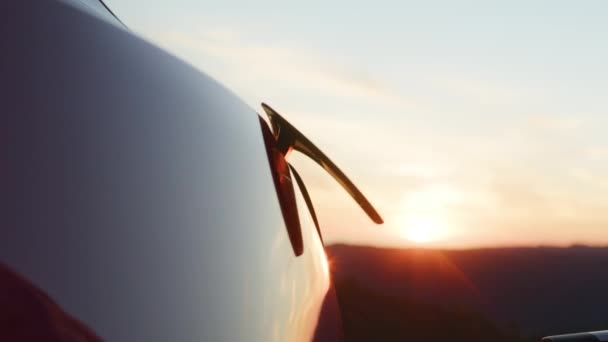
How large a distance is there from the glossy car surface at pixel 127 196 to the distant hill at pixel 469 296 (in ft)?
38.8

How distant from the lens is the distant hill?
16672mm

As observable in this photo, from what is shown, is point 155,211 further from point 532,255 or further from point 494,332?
point 532,255

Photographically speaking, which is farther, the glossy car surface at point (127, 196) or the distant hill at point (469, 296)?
the distant hill at point (469, 296)

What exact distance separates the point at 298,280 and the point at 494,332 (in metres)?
18.0

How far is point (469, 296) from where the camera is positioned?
19.9m

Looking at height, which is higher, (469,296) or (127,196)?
(469,296)

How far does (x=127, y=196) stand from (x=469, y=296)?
19785mm

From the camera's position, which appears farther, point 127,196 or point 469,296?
point 469,296

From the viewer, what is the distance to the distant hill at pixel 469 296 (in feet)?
54.7

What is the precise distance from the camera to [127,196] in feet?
2.90

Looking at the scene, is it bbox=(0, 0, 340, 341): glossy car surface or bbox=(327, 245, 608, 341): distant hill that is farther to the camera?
bbox=(327, 245, 608, 341): distant hill

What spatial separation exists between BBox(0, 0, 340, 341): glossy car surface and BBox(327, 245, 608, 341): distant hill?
1182 cm

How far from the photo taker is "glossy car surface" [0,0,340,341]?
71cm

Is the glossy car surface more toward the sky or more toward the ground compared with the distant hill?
more toward the ground
